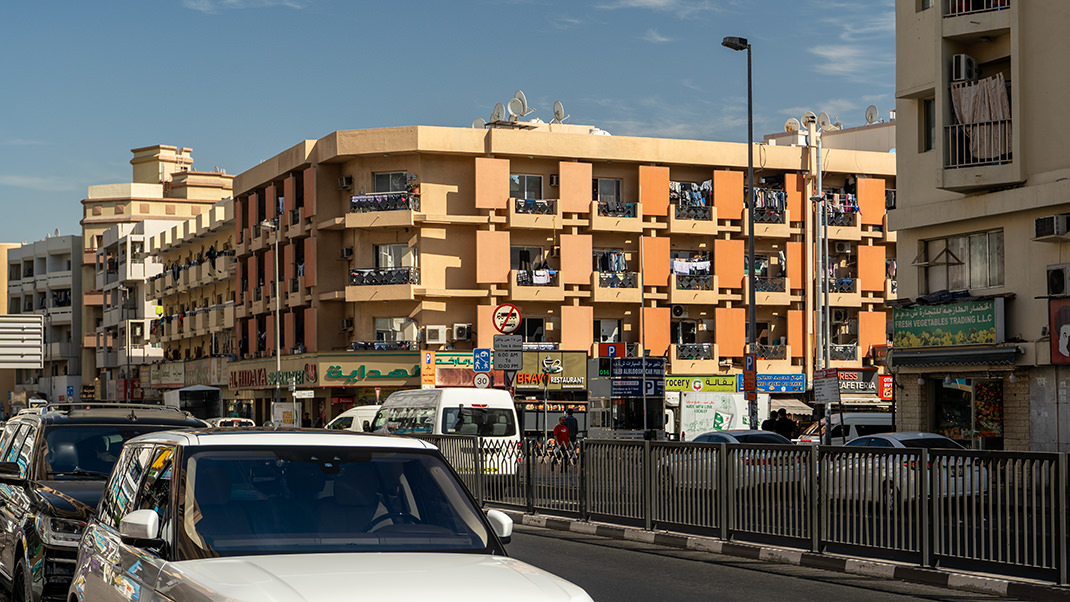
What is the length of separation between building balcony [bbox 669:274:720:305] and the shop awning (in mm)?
26759

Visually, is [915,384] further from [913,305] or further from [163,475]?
[163,475]

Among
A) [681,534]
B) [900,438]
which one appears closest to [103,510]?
[681,534]

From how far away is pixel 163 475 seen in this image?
6.02m

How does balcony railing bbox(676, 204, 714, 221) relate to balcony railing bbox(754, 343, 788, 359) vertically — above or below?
above

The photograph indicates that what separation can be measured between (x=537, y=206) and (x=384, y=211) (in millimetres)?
6370

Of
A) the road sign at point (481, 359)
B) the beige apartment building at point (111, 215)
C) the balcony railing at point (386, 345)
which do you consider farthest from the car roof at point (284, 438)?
the beige apartment building at point (111, 215)

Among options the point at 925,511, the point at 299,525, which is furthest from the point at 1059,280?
the point at 299,525

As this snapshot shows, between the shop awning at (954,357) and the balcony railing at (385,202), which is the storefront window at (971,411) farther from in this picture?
the balcony railing at (385,202)

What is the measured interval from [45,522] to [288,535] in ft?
13.5

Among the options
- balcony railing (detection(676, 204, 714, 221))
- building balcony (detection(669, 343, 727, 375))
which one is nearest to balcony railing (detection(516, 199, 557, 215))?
balcony railing (detection(676, 204, 714, 221))

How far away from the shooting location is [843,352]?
58312 mm

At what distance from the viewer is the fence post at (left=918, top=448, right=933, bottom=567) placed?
1302 cm

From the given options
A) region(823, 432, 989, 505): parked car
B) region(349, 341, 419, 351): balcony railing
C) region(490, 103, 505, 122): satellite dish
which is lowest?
region(823, 432, 989, 505): parked car

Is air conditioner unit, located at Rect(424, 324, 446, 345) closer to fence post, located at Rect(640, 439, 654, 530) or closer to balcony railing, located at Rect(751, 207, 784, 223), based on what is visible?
balcony railing, located at Rect(751, 207, 784, 223)
